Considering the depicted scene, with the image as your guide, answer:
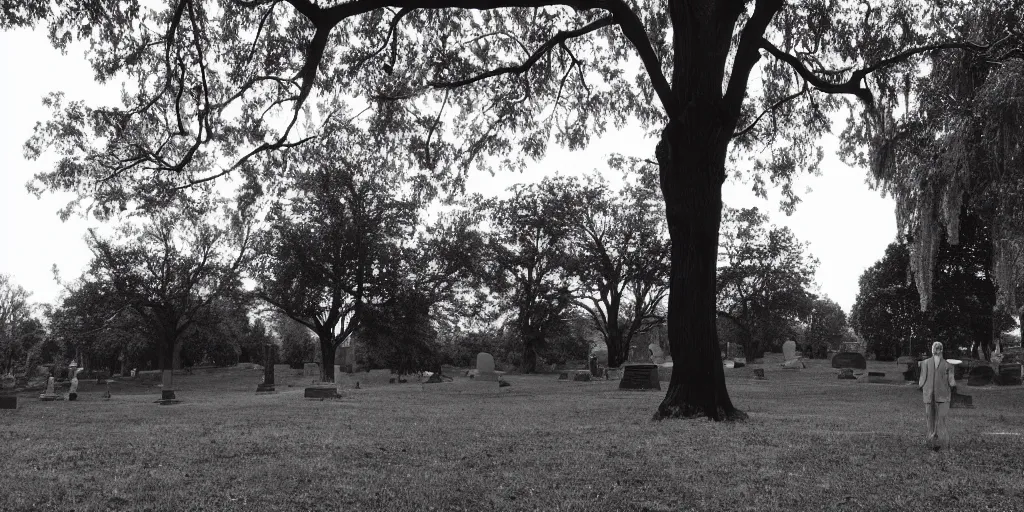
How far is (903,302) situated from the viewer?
48.2 metres

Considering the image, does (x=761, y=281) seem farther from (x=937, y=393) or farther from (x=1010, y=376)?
(x=937, y=393)

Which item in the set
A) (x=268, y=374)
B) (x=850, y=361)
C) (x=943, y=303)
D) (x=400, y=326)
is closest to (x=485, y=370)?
(x=400, y=326)

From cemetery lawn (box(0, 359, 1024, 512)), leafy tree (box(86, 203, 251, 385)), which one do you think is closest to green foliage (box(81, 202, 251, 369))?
leafy tree (box(86, 203, 251, 385))

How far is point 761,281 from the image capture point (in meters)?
46.0

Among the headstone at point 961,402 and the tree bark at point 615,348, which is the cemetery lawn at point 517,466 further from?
the tree bark at point 615,348

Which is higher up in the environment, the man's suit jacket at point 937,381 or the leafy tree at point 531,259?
the leafy tree at point 531,259

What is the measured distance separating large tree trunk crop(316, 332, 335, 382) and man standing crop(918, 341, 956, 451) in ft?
Answer: 88.1

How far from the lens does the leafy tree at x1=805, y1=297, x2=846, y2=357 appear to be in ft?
193

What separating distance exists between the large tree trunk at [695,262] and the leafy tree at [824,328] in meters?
45.7

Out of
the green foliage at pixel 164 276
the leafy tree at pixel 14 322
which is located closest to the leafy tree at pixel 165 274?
the green foliage at pixel 164 276

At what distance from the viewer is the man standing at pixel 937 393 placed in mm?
8070

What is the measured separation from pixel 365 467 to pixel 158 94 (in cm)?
1010

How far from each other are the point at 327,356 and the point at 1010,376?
28.1 m

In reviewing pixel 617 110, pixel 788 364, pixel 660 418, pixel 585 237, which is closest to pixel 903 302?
pixel 788 364
